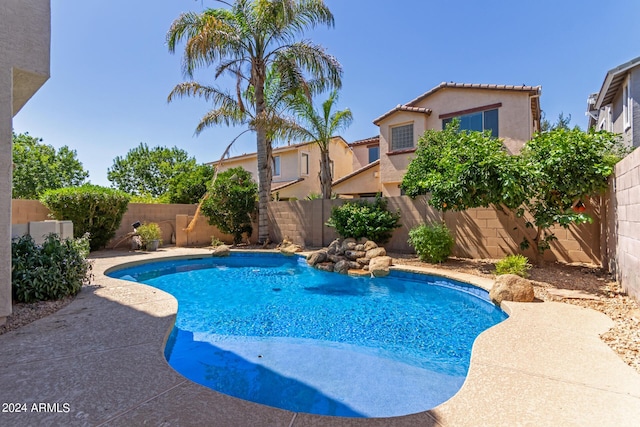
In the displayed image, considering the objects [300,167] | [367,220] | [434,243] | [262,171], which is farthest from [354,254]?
[300,167]

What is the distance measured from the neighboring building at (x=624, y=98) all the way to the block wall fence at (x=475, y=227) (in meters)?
4.52

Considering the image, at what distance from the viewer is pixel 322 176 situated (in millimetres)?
14617

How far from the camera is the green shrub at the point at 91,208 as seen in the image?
1152 centimetres

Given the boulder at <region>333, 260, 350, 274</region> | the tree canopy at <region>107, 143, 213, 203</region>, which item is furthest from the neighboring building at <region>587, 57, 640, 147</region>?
the tree canopy at <region>107, 143, 213, 203</region>

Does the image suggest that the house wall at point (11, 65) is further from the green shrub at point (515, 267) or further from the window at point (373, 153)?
the window at point (373, 153)

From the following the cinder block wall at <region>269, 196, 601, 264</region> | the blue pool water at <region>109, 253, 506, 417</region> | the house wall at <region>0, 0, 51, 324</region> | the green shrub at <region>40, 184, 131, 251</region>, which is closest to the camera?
the blue pool water at <region>109, 253, 506, 417</region>

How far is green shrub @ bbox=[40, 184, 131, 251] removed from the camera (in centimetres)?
1152

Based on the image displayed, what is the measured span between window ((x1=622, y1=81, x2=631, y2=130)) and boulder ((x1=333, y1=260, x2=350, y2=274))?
466 inches

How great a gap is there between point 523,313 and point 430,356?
1.79m

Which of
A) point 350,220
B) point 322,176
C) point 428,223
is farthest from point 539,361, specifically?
point 322,176

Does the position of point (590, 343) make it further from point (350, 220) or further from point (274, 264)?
point (274, 264)

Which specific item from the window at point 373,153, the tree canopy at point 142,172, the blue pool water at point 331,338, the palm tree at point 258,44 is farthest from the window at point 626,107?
the tree canopy at point 142,172

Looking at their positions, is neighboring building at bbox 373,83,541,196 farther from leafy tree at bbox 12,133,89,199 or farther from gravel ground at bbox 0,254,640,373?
leafy tree at bbox 12,133,89,199

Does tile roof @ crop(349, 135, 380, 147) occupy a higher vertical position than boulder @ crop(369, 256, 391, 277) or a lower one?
higher
